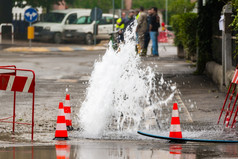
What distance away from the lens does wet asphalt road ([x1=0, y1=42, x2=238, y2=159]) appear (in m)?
8.23

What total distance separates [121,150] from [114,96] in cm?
273

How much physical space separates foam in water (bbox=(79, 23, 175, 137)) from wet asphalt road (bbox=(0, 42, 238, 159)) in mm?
591

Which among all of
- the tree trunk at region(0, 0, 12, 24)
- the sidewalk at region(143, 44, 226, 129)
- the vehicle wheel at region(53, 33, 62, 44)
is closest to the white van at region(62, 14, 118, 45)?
the vehicle wheel at region(53, 33, 62, 44)

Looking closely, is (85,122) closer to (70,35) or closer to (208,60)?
(208,60)

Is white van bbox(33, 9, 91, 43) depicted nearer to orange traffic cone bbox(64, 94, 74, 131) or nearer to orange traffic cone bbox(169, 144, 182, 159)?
orange traffic cone bbox(64, 94, 74, 131)

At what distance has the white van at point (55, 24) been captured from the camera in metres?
41.2

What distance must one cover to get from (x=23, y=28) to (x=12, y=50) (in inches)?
626

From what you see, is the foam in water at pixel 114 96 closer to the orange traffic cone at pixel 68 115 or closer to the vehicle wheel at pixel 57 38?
the orange traffic cone at pixel 68 115

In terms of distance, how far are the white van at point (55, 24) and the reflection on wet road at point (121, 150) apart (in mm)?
32322

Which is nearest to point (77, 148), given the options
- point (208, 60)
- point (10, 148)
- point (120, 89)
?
point (10, 148)

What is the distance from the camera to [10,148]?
28.6 ft

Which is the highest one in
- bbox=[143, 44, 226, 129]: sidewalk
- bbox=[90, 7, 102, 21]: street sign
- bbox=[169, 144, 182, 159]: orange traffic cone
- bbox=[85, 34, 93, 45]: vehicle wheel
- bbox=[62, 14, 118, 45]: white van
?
bbox=[90, 7, 102, 21]: street sign

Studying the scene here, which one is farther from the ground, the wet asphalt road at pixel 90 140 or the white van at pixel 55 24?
the white van at pixel 55 24

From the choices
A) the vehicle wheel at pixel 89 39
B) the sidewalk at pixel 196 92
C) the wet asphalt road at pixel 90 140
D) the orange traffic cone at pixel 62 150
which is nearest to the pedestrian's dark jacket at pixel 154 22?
the sidewalk at pixel 196 92
